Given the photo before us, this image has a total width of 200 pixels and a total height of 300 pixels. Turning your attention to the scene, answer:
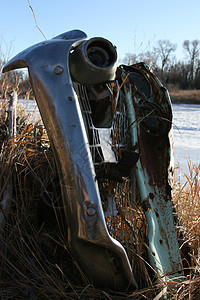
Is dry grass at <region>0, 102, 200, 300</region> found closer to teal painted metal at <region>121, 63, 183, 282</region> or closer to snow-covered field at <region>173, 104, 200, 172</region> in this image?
teal painted metal at <region>121, 63, 183, 282</region>

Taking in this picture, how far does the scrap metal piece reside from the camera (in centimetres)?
125

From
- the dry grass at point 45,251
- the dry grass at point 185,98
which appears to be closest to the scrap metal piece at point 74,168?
the dry grass at point 45,251

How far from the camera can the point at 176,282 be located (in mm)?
1432

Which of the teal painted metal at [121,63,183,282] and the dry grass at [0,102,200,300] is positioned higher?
the teal painted metal at [121,63,183,282]

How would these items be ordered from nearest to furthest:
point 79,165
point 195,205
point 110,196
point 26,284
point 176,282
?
point 79,165, point 176,282, point 26,284, point 110,196, point 195,205

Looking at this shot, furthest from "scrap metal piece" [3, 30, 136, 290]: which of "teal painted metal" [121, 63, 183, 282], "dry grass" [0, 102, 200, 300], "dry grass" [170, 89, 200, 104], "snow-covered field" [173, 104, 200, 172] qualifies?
"dry grass" [170, 89, 200, 104]

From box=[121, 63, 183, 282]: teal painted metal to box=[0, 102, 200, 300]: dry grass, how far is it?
0.10 m

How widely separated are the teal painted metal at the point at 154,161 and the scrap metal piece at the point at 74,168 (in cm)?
30

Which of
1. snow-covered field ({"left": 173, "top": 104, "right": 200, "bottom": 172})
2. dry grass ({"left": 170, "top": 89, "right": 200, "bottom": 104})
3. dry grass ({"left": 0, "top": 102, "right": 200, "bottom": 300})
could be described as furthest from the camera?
dry grass ({"left": 170, "top": 89, "right": 200, "bottom": 104})

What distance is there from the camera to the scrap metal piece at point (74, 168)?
1.25 m

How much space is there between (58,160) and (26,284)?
757 millimetres

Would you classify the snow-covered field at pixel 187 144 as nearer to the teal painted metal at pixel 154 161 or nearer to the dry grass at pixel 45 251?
the teal painted metal at pixel 154 161

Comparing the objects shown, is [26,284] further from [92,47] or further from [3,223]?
[92,47]

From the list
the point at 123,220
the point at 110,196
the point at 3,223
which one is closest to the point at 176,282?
the point at 123,220
